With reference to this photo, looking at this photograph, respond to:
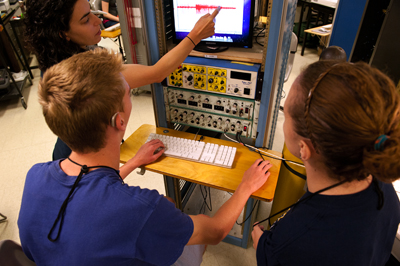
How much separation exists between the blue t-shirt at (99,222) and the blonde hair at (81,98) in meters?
0.13

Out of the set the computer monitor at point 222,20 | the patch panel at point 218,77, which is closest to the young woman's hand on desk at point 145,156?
the patch panel at point 218,77

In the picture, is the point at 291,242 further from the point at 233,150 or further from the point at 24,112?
the point at 24,112

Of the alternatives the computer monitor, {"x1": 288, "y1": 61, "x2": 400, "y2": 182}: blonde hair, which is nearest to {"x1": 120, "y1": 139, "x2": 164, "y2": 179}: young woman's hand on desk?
the computer monitor

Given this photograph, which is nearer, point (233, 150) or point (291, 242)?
point (291, 242)

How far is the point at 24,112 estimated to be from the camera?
3549 millimetres

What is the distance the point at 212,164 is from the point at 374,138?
836 millimetres

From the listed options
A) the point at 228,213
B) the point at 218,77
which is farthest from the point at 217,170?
the point at 218,77

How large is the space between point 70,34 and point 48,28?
0.33 feet

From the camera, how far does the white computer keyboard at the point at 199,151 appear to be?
133 centimetres

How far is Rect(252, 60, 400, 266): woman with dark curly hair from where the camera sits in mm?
588

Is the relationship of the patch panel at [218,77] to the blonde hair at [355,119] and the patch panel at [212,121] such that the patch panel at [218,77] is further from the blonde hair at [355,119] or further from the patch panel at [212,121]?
the blonde hair at [355,119]

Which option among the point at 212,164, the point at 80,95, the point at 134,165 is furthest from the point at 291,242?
the point at 134,165

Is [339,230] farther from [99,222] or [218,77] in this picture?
[218,77]

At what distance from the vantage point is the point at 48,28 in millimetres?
1188
